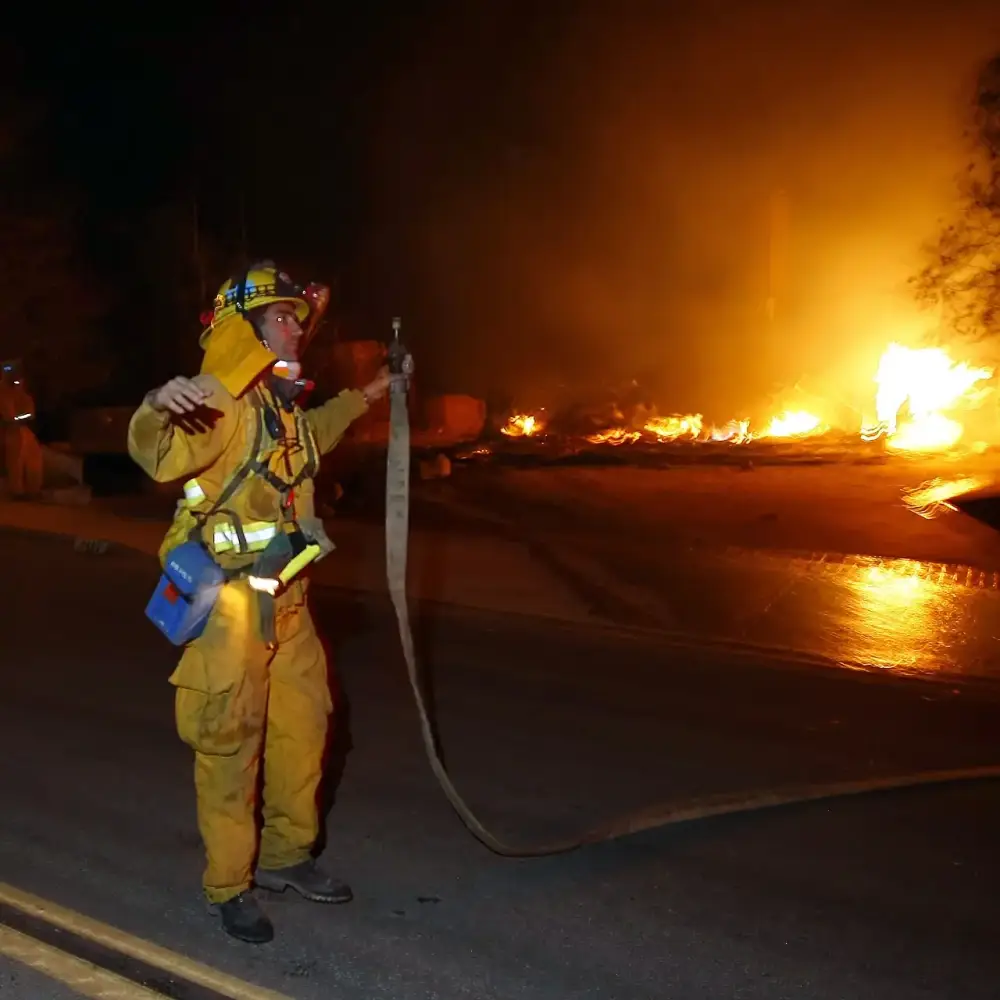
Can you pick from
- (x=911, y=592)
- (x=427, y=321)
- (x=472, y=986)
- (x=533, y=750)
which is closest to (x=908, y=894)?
(x=472, y=986)

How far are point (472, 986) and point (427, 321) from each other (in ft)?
110

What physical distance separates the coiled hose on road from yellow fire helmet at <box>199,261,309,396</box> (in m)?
0.53

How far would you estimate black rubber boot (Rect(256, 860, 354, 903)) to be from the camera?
4.21 meters

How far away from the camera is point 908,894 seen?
442 centimetres

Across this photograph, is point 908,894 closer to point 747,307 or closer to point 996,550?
point 996,550

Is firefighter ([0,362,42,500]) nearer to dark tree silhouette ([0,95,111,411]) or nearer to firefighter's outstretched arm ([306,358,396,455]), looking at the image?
dark tree silhouette ([0,95,111,411])

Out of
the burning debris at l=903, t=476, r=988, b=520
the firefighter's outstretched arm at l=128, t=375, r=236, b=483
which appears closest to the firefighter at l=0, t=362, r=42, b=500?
the burning debris at l=903, t=476, r=988, b=520

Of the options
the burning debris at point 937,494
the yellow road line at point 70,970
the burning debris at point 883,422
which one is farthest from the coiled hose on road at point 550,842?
the burning debris at point 883,422

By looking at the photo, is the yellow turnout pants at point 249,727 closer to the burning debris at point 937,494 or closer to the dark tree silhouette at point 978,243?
the burning debris at point 937,494

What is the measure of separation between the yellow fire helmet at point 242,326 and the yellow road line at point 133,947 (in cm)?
168

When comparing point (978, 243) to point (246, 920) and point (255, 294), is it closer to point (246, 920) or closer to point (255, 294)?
point (255, 294)

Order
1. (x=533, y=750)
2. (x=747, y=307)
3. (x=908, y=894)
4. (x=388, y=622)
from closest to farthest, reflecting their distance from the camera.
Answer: (x=908, y=894) < (x=533, y=750) < (x=388, y=622) < (x=747, y=307)

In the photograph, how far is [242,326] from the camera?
3.84 metres

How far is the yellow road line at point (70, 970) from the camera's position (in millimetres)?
3637
